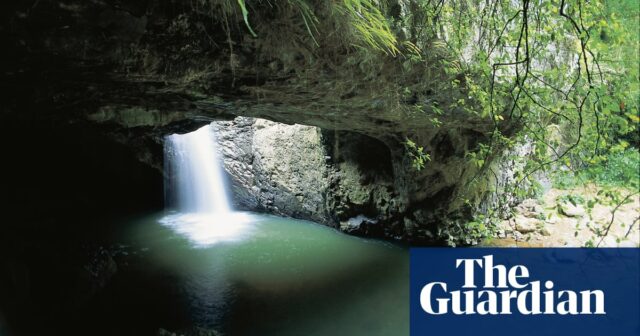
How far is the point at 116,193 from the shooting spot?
12.9 meters

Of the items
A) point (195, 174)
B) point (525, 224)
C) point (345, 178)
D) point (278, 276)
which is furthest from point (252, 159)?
point (525, 224)

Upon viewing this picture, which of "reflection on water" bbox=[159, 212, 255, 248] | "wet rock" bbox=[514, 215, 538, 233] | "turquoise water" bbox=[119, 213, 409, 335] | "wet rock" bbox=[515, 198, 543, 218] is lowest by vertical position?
"turquoise water" bbox=[119, 213, 409, 335]

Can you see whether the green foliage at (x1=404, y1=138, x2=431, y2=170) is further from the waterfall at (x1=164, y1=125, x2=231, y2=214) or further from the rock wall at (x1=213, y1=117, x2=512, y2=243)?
the waterfall at (x1=164, y1=125, x2=231, y2=214)

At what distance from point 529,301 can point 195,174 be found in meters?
9.75

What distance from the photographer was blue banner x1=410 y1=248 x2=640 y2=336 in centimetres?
478

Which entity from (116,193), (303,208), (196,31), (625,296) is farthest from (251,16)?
(116,193)

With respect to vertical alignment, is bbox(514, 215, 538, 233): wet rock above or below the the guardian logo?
above

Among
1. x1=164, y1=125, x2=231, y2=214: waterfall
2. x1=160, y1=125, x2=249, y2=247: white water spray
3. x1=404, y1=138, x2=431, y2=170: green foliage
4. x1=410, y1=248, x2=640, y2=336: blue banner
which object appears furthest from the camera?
x1=164, y1=125, x2=231, y2=214: waterfall

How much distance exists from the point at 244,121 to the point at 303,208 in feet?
9.54

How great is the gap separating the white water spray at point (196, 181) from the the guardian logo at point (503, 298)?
22.4ft

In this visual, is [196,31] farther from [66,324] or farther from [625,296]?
[625,296]

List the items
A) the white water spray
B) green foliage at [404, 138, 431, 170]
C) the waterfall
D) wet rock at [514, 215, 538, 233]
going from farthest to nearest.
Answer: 1. the waterfall
2. the white water spray
3. wet rock at [514, 215, 538, 233]
4. green foliage at [404, 138, 431, 170]

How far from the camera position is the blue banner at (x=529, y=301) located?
4.78m

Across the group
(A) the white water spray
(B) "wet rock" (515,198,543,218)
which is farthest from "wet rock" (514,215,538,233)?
(A) the white water spray
